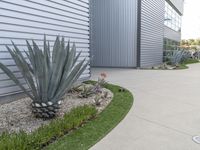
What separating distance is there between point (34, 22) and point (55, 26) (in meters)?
0.95

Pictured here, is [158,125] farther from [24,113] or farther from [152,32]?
[152,32]

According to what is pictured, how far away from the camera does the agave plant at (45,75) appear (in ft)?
15.3

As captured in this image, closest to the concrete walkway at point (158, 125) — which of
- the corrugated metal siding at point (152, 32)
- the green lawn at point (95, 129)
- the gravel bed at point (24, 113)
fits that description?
the green lawn at point (95, 129)

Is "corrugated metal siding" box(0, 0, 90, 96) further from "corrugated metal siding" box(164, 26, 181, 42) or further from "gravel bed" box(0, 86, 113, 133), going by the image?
"corrugated metal siding" box(164, 26, 181, 42)

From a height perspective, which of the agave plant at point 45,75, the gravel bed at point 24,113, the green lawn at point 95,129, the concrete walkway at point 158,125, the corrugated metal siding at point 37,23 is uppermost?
the corrugated metal siding at point 37,23

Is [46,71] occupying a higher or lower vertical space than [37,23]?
lower

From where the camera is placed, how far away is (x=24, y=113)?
5203 millimetres

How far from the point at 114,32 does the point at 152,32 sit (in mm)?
3843

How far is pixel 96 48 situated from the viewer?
17109 mm

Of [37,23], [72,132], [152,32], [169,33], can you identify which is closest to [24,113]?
[72,132]

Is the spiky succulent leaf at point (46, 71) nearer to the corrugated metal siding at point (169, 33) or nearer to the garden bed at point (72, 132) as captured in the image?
the garden bed at point (72, 132)

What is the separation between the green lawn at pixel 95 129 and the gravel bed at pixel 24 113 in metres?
0.32

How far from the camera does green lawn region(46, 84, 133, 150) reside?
12.4 ft

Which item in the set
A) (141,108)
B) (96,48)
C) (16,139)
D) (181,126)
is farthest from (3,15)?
(96,48)
